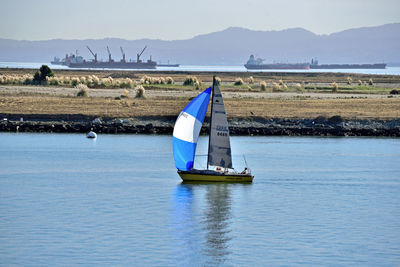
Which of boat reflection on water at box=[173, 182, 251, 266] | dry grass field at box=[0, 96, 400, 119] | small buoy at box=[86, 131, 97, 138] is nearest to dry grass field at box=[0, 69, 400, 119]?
dry grass field at box=[0, 96, 400, 119]

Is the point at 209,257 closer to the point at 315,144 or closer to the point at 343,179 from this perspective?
the point at 343,179

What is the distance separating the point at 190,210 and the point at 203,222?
2071 millimetres

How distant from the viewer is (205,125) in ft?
194

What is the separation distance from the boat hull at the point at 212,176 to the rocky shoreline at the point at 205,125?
20.9m

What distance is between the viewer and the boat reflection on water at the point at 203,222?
78.1 feet

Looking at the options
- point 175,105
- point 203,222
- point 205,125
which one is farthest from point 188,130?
point 175,105

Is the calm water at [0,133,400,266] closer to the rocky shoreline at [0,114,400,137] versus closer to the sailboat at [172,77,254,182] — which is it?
the sailboat at [172,77,254,182]

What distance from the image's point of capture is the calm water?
23812mm

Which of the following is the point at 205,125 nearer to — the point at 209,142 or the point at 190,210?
the point at 209,142

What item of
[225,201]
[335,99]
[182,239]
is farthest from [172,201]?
[335,99]

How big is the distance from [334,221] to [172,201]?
6.74 m

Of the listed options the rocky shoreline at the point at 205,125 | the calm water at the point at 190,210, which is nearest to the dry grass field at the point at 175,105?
the rocky shoreline at the point at 205,125

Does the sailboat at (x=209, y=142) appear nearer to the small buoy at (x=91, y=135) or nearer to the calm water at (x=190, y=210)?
the calm water at (x=190, y=210)

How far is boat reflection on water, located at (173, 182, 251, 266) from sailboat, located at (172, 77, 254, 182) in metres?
0.46
